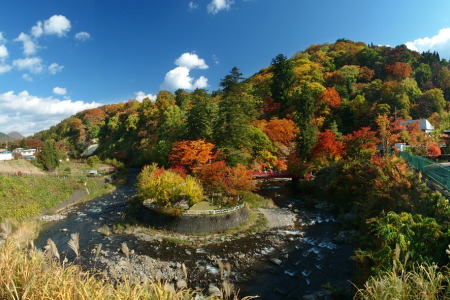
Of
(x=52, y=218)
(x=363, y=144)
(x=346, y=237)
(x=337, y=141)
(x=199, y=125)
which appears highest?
(x=199, y=125)

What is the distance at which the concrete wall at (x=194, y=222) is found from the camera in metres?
19.5

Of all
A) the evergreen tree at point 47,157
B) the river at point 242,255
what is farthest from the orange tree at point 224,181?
the evergreen tree at point 47,157

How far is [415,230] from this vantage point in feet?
27.9

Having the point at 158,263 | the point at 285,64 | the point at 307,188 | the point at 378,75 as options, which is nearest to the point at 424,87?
the point at 378,75

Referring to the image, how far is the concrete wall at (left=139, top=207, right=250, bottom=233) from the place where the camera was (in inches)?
766

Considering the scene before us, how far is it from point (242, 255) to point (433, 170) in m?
11.8

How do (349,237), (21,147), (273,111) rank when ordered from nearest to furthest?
1. (349,237)
2. (273,111)
3. (21,147)

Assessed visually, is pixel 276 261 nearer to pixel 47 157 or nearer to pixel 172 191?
pixel 172 191

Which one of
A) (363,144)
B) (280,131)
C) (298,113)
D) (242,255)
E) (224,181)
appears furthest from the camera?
(298,113)

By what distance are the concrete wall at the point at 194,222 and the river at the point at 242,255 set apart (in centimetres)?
72

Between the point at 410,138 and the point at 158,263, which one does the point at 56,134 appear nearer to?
the point at 158,263

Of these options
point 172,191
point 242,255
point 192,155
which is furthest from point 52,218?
point 242,255

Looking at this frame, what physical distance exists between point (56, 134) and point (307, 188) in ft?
275

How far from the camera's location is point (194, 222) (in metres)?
19.5
